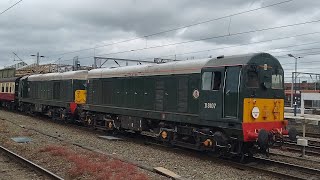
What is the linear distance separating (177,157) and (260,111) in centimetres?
331

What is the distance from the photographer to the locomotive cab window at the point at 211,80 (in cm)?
1214

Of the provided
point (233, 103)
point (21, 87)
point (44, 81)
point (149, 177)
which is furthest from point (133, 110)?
point (21, 87)

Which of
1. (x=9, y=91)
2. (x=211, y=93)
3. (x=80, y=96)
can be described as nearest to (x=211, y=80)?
(x=211, y=93)

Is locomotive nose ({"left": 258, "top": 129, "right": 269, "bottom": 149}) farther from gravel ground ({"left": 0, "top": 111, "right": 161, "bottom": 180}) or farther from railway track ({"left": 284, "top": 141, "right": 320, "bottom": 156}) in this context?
railway track ({"left": 284, "top": 141, "right": 320, "bottom": 156})

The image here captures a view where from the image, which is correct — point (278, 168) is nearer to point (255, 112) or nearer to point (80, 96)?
point (255, 112)

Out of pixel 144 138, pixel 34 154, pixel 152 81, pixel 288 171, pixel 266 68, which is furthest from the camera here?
pixel 144 138

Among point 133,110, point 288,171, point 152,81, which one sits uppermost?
point 152,81

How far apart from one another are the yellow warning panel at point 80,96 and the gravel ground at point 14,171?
32.9 feet

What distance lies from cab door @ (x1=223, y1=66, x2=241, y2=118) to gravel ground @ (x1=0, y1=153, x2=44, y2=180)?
19.8 ft

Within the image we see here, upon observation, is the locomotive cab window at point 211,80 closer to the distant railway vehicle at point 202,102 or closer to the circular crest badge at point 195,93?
the distant railway vehicle at point 202,102

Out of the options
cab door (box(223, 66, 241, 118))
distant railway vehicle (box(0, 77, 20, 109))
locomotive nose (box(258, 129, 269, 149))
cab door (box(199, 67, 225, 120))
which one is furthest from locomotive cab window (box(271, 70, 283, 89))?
→ distant railway vehicle (box(0, 77, 20, 109))

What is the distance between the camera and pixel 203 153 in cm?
1353

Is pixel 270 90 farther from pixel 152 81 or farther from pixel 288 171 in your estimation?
pixel 152 81

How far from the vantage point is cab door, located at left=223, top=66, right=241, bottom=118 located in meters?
11.4
